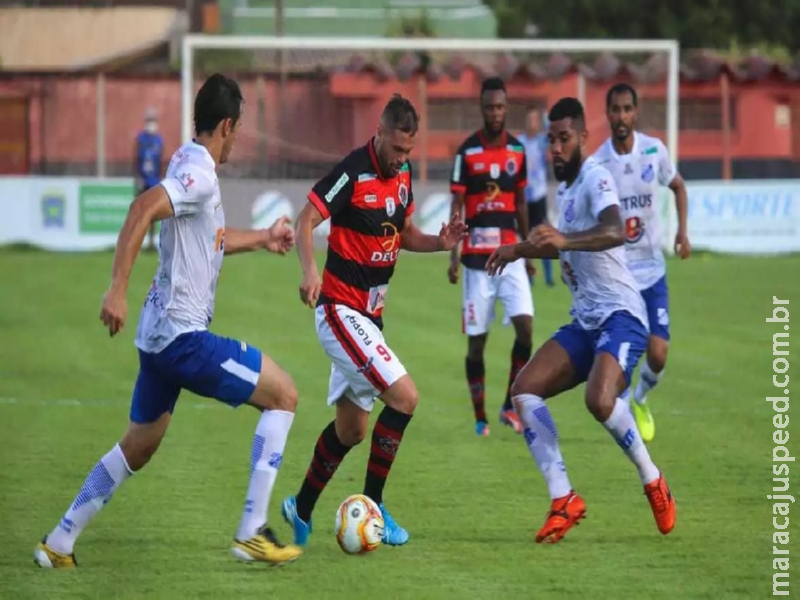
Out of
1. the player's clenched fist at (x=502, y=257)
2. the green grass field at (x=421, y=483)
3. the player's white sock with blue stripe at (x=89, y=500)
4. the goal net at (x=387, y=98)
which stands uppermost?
the goal net at (x=387, y=98)

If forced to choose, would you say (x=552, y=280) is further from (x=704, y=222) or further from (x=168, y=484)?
(x=168, y=484)

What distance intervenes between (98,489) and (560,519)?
2265 mm

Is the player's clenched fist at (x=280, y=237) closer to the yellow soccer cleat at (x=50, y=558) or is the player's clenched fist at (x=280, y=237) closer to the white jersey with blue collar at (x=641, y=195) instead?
the yellow soccer cleat at (x=50, y=558)

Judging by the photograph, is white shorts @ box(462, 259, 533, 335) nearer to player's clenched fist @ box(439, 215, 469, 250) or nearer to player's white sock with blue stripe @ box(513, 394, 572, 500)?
player's white sock with blue stripe @ box(513, 394, 572, 500)

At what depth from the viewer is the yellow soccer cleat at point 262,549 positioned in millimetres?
7430

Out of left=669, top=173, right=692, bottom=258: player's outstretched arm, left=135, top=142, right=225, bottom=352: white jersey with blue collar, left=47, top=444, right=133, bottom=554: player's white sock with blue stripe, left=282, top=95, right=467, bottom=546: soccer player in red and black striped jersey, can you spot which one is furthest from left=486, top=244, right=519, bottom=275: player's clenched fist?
left=669, top=173, right=692, bottom=258: player's outstretched arm

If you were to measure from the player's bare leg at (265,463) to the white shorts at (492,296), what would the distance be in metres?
4.80

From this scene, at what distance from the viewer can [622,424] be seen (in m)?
8.42

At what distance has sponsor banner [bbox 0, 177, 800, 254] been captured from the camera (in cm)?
2769

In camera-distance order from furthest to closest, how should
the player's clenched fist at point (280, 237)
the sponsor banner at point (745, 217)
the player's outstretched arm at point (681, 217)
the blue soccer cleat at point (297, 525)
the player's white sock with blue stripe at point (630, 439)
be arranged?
1. the sponsor banner at point (745, 217)
2. the player's outstretched arm at point (681, 217)
3. the player's white sock with blue stripe at point (630, 439)
4. the blue soccer cleat at point (297, 525)
5. the player's clenched fist at point (280, 237)

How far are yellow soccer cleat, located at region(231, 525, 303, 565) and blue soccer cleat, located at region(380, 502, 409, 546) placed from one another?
2.32ft

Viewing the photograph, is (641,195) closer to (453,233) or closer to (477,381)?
(477,381)
